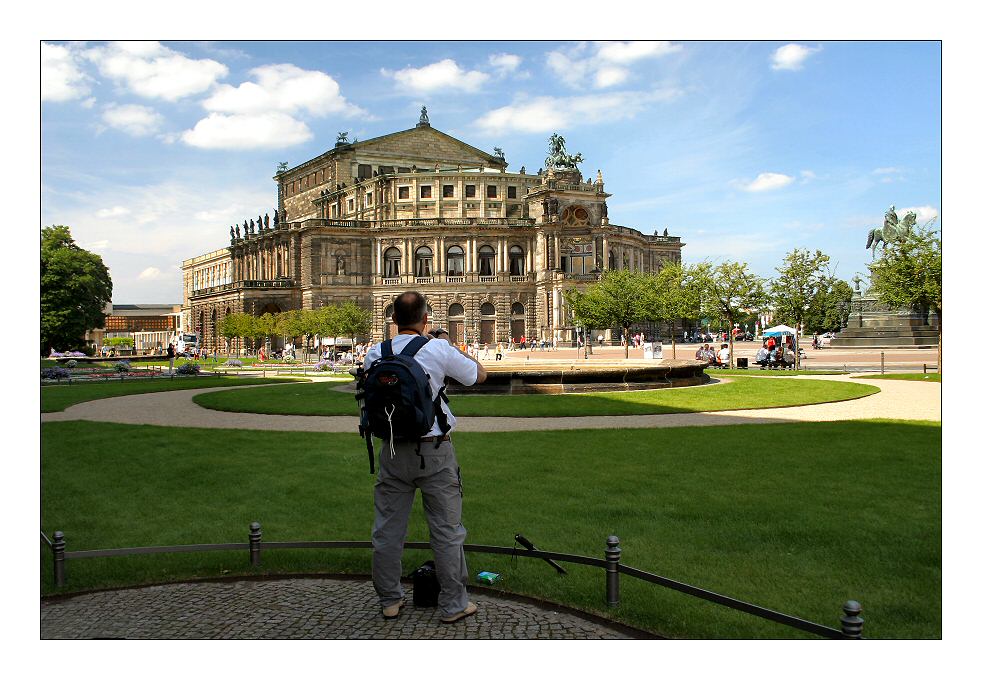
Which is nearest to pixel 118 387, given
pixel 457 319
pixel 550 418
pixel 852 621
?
pixel 550 418

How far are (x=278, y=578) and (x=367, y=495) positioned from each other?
10.5 feet

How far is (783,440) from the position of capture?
14.9 metres

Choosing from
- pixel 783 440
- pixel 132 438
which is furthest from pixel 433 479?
pixel 132 438

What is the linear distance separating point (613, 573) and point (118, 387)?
103ft

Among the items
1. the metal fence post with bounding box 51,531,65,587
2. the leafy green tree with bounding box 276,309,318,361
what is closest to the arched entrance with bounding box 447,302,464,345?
the leafy green tree with bounding box 276,309,318,361

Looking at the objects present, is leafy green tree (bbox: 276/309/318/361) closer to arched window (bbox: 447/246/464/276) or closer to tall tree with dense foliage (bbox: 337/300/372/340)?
tall tree with dense foliage (bbox: 337/300/372/340)

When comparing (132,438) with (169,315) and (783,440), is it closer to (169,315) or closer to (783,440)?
(783,440)

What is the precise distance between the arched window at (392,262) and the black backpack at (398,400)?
8719 cm

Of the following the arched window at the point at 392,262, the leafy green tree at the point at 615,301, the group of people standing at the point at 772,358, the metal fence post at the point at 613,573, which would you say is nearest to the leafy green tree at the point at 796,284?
the group of people standing at the point at 772,358

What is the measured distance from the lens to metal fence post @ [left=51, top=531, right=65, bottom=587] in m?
7.19

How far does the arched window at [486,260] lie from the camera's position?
302ft

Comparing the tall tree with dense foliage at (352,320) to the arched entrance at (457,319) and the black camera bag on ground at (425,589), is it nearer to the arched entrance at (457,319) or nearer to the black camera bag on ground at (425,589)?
the arched entrance at (457,319)

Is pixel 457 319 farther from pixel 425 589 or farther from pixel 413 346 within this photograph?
pixel 413 346

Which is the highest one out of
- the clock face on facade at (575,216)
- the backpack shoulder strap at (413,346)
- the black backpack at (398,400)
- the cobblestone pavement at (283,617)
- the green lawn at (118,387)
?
the clock face on facade at (575,216)
